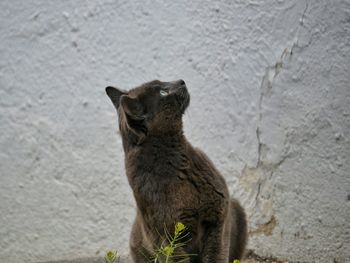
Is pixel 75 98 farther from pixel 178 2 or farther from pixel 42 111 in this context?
pixel 178 2

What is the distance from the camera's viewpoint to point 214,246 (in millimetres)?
3691

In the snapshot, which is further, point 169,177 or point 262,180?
point 262,180

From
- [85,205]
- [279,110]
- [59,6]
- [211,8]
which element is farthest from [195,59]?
[85,205]

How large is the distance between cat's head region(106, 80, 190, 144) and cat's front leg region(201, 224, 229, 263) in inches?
26.1

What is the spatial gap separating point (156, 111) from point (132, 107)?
0.59 feet

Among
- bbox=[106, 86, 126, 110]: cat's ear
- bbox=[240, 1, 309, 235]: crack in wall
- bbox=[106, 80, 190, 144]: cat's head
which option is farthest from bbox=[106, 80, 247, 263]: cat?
bbox=[240, 1, 309, 235]: crack in wall

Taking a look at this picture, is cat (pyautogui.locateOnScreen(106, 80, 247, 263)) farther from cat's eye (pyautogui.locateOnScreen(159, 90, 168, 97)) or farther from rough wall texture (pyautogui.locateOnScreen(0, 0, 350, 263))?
rough wall texture (pyautogui.locateOnScreen(0, 0, 350, 263))

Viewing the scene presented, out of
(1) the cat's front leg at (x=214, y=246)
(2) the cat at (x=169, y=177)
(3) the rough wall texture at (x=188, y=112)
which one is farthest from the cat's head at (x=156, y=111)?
(3) the rough wall texture at (x=188, y=112)

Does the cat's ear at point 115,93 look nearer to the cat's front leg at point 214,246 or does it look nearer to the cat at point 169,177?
the cat at point 169,177

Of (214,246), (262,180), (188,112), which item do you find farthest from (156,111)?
(262,180)

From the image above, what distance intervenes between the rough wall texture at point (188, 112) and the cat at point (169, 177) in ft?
3.56

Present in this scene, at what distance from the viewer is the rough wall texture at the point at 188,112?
4.64 metres

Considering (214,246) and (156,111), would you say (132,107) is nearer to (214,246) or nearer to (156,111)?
(156,111)

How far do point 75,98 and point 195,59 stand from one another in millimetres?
1083
